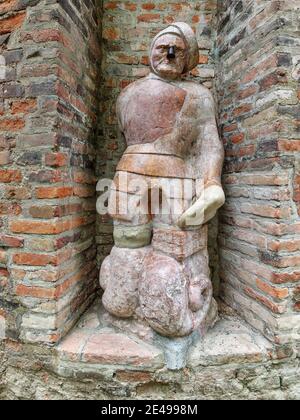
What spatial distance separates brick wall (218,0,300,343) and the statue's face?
1.55ft

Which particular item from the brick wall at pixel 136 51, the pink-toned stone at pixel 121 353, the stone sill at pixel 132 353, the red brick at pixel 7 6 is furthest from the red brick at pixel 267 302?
the red brick at pixel 7 6

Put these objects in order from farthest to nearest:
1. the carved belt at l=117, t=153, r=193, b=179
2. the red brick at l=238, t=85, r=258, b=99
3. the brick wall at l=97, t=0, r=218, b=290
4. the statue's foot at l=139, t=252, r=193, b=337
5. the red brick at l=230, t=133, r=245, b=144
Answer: the brick wall at l=97, t=0, r=218, b=290
the red brick at l=230, t=133, r=245, b=144
the red brick at l=238, t=85, r=258, b=99
the carved belt at l=117, t=153, r=193, b=179
the statue's foot at l=139, t=252, r=193, b=337

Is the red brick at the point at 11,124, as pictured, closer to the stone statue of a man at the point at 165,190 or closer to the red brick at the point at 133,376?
the stone statue of a man at the point at 165,190

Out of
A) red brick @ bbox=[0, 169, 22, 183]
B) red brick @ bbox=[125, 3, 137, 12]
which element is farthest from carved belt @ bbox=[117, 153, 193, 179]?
red brick @ bbox=[125, 3, 137, 12]

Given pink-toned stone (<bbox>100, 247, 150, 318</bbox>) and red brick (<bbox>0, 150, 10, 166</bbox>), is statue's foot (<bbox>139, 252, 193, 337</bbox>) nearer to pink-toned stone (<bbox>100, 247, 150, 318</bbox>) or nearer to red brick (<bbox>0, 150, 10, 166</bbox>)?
pink-toned stone (<bbox>100, 247, 150, 318</bbox>)

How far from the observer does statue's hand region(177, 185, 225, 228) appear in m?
1.61

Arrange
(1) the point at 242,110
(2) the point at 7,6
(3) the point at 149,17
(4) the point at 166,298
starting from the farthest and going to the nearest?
(3) the point at 149,17 → (1) the point at 242,110 → (2) the point at 7,6 → (4) the point at 166,298

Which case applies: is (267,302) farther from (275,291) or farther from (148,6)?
(148,6)

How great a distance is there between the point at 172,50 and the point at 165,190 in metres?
0.84

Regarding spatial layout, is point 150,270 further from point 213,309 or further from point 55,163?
point 55,163

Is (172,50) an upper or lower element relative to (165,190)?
upper

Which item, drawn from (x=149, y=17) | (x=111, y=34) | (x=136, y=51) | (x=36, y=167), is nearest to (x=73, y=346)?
(x=36, y=167)

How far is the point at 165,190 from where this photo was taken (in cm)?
170

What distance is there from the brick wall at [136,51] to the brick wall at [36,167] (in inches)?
24.1
